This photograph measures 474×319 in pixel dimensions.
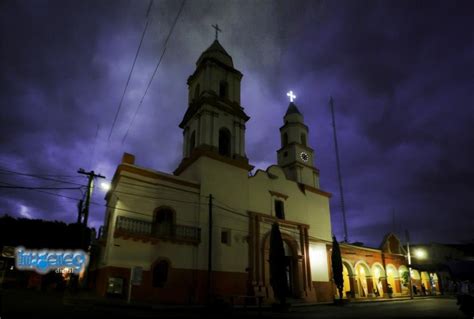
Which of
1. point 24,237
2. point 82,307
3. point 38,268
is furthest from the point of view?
point 24,237

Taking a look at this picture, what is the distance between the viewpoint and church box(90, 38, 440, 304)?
63.7ft

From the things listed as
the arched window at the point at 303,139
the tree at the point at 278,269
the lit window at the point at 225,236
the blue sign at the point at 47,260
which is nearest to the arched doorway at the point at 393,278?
the arched window at the point at 303,139

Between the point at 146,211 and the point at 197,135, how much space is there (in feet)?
27.3

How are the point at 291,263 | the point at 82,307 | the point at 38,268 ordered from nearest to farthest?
1. the point at 82,307
2. the point at 291,263
3. the point at 38,268

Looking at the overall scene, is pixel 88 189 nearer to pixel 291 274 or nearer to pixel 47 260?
pixel 47 260

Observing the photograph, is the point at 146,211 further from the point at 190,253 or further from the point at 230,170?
the point at 230,170

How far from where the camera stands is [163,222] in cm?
2081

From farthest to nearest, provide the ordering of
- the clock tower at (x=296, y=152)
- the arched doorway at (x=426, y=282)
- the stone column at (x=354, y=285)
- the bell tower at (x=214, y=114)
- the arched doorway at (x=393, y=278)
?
1. the arched doorway at (x=426, y=282)
2. the arched doorway at (x=393, y=278)
3. the clock tower at (x=296, y=152)
4. the stone column at (x=354, y=285)
5. the bell tower at (x=214, y=114)

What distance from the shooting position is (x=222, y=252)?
22.6 m

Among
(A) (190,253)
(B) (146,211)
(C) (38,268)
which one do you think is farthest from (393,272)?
(C) (38,268)

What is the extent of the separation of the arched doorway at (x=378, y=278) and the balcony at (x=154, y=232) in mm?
23473

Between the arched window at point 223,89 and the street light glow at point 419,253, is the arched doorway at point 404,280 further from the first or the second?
the arched window at point 223,89

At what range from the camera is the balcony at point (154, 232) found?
1862 centimetres

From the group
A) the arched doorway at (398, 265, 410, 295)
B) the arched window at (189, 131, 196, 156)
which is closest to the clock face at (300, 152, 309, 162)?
the arched window at (189, 131, 196, 156)
